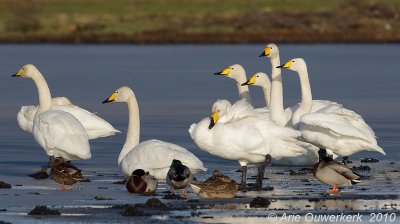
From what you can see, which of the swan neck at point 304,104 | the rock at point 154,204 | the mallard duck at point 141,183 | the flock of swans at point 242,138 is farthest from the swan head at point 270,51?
the rock at point 154,204

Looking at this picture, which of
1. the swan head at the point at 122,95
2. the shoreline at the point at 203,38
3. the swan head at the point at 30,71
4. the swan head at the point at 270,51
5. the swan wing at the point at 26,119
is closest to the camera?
the swan head at the point at 122,95

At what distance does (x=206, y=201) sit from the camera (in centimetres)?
1112

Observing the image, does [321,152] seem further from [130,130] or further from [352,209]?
[352,209]

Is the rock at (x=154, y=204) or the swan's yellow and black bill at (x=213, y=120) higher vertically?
the swan's yellow and black bill at (x=213, y=120)

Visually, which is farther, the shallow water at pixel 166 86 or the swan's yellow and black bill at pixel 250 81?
the swan's yellow and black bill at pixel 250 81

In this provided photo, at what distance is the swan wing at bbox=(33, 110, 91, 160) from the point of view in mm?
13234

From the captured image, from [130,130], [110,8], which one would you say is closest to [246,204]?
[130,130]

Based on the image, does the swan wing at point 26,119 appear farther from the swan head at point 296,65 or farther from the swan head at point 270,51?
the swan head at point 270,51

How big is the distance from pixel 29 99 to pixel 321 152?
11405mm

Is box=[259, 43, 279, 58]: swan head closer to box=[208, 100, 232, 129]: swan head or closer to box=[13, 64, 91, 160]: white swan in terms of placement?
box=[13, 64, 91, 160]: white swan

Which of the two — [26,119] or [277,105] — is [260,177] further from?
[26,119]

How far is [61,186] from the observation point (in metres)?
12.3

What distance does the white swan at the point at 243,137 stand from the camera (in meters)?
12.3

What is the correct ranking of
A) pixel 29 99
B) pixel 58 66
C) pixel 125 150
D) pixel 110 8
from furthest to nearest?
pixel 110 8 → pixel 58 66 → pixel 29 99 → pixel 125 150
